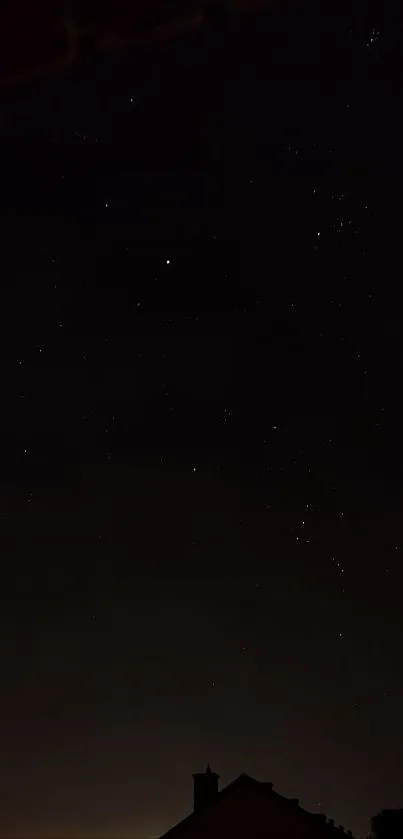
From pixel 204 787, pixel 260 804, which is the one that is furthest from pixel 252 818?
pixel 204 787

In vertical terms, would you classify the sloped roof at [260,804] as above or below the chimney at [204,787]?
above

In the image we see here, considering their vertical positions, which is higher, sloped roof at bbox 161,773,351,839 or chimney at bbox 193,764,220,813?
sloped roof at bbox 161,773,351,839

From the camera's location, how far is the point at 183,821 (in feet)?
86.0

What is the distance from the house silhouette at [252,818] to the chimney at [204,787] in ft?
1.28

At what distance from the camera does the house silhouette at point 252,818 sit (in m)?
26.0

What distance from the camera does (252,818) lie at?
26.3 metres

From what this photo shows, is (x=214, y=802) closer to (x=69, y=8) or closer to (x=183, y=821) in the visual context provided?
(x=183, y=821)

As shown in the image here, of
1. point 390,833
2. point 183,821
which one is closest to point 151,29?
point 183,821

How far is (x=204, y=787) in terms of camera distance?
27.7 m

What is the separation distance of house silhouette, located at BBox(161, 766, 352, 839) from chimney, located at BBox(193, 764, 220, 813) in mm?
391

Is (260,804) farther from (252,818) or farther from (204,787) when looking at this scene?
(204,787)

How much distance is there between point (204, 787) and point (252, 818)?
188 cm

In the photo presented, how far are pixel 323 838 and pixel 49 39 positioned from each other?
1038 inches

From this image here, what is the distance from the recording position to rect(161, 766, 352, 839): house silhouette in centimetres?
2605
